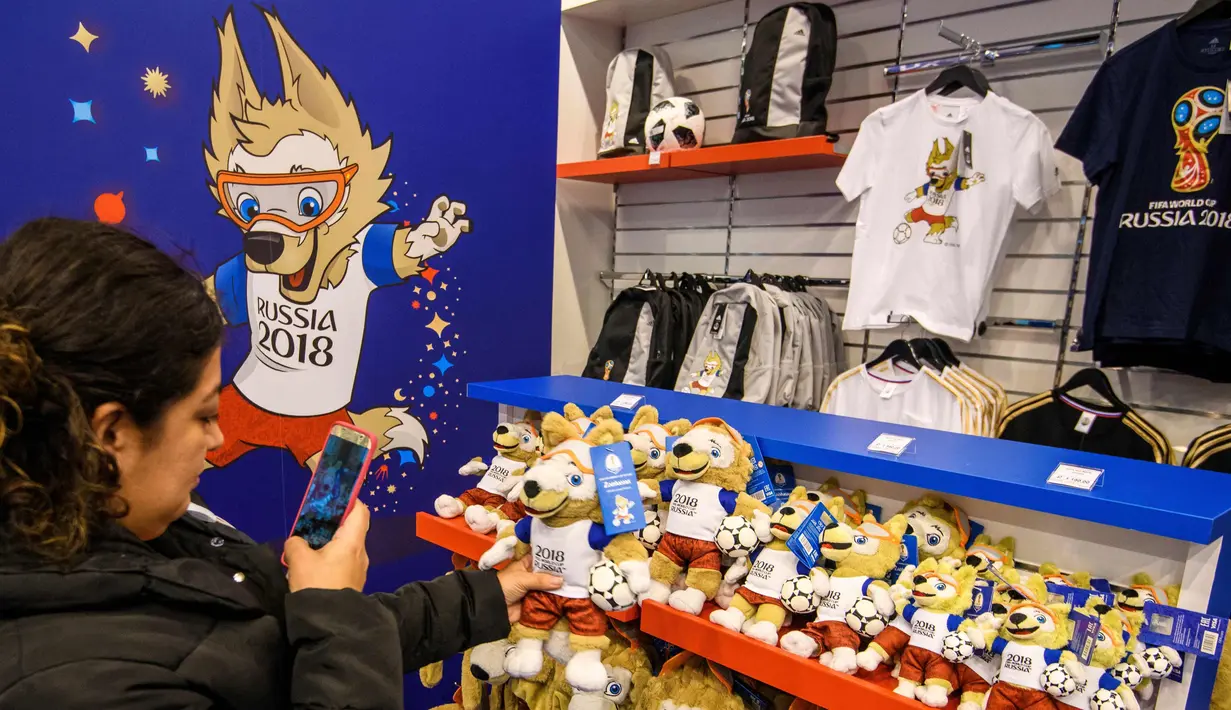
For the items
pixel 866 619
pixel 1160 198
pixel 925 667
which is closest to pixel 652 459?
pixel 866 619

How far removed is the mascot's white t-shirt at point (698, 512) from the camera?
1.37 metres

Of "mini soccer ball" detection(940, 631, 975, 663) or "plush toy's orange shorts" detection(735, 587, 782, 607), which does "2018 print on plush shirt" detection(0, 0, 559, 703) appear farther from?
"mini soccer ball" detection(940, 631, 975, 663)

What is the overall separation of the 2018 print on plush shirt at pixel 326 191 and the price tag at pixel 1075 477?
1949 mm

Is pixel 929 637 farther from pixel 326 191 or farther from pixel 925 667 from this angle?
pixel 326 191

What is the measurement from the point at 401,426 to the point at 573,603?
4.72 feet

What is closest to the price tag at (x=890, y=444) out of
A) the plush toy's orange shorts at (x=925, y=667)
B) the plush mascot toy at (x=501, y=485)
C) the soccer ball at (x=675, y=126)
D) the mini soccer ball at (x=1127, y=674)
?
the plush toy's orange shorts at (x=925, y=667)

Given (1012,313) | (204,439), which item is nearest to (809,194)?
(1012,313)

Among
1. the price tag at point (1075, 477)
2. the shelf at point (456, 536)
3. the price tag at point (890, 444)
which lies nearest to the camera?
the price tag at point (1075, 477)

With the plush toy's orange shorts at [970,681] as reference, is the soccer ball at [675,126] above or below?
above

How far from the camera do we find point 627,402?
5.99ft

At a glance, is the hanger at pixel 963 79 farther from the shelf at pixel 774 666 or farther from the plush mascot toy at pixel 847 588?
the shelf at pixel 774 666

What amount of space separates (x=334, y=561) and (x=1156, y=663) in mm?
1222

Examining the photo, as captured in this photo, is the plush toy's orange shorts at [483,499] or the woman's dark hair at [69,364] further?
the plush toy's orange shorts at [483,499]

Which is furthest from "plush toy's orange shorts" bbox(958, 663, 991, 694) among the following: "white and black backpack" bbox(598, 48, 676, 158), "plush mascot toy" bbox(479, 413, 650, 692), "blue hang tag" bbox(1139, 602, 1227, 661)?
"white and black backpack" bbox(598, 48, 676, 158)
